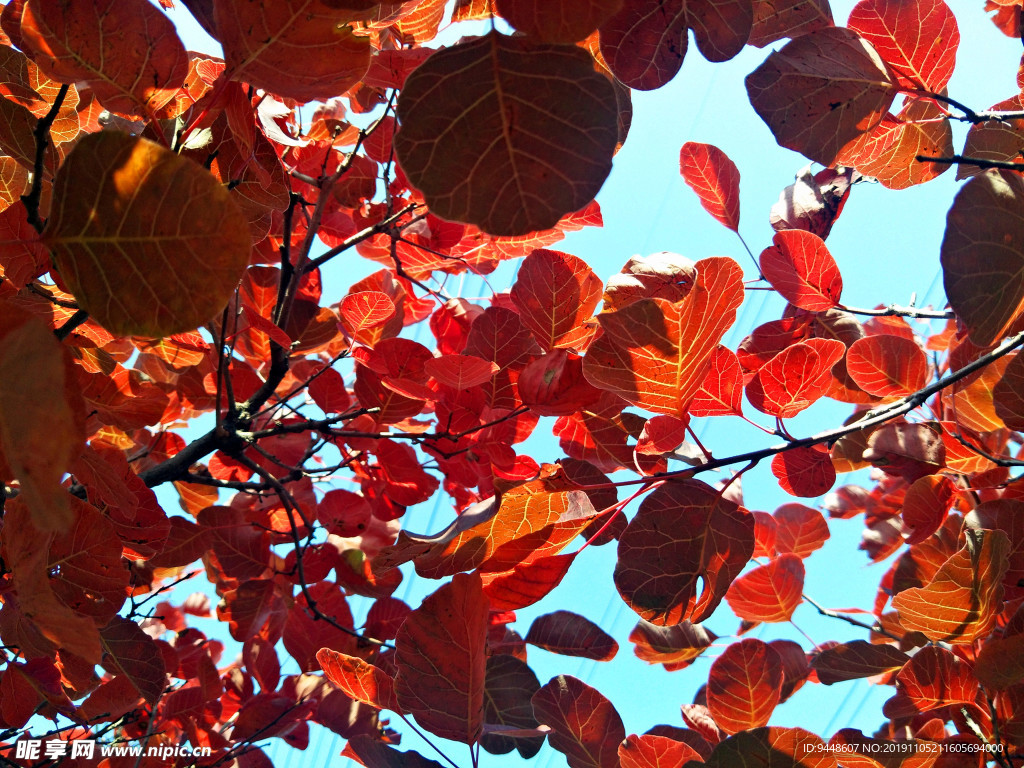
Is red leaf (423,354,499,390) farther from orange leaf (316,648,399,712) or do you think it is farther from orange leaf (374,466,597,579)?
orange leaf (316,648,399,712)

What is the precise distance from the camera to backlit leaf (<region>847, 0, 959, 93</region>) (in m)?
0.57

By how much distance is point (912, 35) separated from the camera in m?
0.58

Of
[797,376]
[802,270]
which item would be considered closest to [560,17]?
[797,376]

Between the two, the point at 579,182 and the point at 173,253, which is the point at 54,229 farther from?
the point at 579,182

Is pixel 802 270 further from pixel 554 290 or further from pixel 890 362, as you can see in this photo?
pixel 554 290

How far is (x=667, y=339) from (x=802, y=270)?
12.8 inches

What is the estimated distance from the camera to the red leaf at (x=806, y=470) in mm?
665

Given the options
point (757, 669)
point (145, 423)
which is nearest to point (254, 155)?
point (145, 423)

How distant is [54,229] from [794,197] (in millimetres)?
817

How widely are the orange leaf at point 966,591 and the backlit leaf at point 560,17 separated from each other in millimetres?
574

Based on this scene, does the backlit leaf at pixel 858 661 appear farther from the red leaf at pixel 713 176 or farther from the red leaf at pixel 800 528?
the red leaf at pixel 713 176

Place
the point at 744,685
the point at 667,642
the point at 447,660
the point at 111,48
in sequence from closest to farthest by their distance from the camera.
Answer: the point at 111,48
the point at 447,660
the point at 744,685
the point at 667,642

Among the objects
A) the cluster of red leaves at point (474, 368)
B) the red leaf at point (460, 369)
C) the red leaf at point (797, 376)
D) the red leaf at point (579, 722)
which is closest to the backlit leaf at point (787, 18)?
the cluster of red leaves at point (474, 368)

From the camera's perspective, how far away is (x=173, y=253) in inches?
11.2
